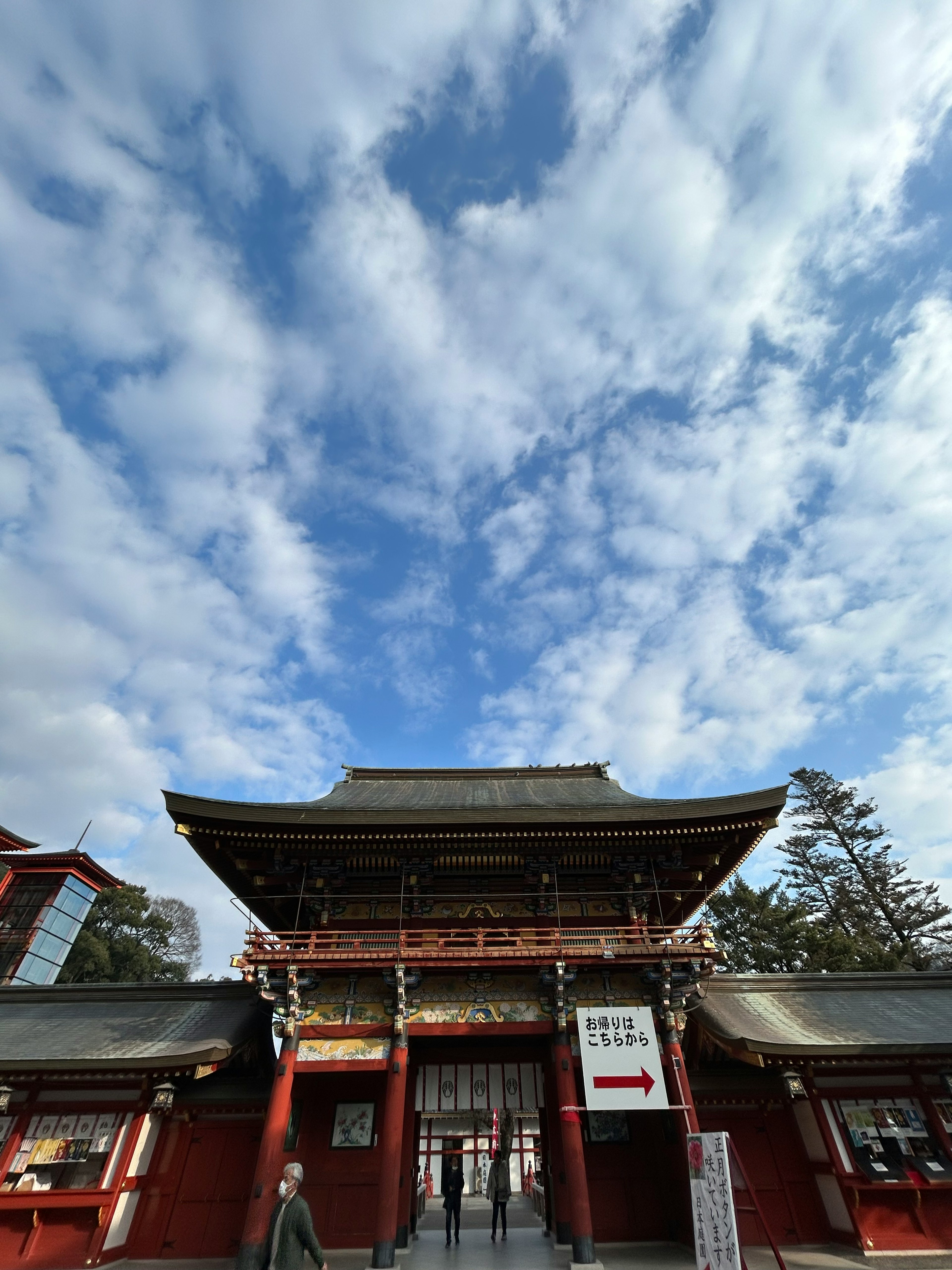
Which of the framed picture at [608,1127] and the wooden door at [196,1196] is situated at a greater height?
the framed picture at [608,1127]

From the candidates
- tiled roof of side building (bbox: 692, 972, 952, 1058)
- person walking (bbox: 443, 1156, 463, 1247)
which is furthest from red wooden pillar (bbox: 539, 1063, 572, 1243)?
tiled roof of side building (bbox: 692, 972, 952, 1058)

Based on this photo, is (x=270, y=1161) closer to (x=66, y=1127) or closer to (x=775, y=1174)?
(x=66, y=1127)

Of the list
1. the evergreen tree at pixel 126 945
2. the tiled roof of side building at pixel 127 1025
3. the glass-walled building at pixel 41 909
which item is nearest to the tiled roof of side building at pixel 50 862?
the glass-walled building at pixel 41 909

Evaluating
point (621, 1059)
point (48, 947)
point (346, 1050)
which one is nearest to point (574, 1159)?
point (621, 1059)

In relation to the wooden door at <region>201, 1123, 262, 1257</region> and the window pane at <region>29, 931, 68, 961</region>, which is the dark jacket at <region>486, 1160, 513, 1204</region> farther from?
the window pane at <region>29, 931, 68, 961</region>

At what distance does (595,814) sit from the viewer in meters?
14.8

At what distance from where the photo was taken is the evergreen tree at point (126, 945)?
40000 millimetres

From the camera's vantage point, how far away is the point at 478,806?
16.0 m

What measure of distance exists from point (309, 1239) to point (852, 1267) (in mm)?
10708

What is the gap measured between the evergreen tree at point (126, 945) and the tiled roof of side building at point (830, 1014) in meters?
38.3

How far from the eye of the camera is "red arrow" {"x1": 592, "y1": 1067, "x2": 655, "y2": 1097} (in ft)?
39.8

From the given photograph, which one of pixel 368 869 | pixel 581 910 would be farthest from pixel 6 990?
pixel 581 910

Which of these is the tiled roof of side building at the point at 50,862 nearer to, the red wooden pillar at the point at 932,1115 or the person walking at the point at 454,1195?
the person walking at the point at 454,1195

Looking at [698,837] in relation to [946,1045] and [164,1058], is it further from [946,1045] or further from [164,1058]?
[164,1058]
